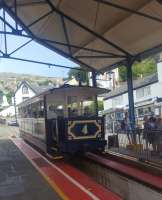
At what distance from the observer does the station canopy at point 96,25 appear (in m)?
16.5

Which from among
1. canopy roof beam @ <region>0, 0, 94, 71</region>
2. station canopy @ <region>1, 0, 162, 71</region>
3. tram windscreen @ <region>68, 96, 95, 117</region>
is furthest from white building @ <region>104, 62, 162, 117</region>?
tram windscreen @ <region>68, 96, 95, 117</region>

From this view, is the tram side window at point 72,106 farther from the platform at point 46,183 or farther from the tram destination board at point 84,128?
the platform at point 46,183

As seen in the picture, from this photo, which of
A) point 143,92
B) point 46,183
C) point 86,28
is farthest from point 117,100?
point 46,183

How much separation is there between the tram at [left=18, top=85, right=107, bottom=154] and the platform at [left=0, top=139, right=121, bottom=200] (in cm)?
98

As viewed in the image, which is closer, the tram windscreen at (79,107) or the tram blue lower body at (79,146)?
the tram blue lower body at (79,146)

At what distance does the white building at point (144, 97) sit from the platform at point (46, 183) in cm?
1893

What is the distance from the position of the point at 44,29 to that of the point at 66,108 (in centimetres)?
477

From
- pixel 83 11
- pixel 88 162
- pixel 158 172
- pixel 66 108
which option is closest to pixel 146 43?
pixel 83 11

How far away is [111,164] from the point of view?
16.1 meters

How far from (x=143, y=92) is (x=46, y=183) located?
134ft

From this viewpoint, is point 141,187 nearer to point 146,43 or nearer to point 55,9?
point 146,43

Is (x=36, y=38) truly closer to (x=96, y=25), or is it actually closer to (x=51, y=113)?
(x=96, y=25)

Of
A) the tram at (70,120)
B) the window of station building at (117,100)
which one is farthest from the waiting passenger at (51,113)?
the window of station building at (117,100)

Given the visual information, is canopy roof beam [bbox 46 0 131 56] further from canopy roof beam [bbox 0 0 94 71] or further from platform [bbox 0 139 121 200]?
platform [bbox 0 139 121 200]
